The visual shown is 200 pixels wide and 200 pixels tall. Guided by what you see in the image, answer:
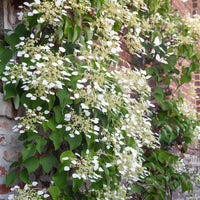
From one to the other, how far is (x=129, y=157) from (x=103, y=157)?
0.18 m

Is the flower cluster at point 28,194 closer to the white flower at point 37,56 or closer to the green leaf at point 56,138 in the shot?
the green leaf at point 56,138

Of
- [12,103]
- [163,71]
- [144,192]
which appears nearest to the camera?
[12,103]

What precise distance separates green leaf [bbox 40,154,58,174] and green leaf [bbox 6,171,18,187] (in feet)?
0.60

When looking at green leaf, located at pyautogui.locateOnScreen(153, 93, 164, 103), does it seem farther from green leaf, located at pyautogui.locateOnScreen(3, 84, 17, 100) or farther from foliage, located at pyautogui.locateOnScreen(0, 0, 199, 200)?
green leaf, located at pyautogui.locateOnScreen(3, 84, 17, 100)

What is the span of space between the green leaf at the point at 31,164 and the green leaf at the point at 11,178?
0.12 m

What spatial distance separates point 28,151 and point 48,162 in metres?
0.16

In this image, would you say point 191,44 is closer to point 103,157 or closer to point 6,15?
point 103,157

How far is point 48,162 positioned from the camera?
199 cm

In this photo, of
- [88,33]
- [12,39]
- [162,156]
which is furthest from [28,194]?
[162,156]

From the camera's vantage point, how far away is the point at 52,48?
2195 millimetres

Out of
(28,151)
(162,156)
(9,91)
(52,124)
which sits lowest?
(162,156)

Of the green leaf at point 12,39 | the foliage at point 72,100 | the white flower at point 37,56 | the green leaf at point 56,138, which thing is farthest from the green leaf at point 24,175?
the green leaf at point 12,39

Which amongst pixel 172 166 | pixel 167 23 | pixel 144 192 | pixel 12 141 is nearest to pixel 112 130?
pixel 12 141

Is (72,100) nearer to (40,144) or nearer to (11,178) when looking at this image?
(40,144)
